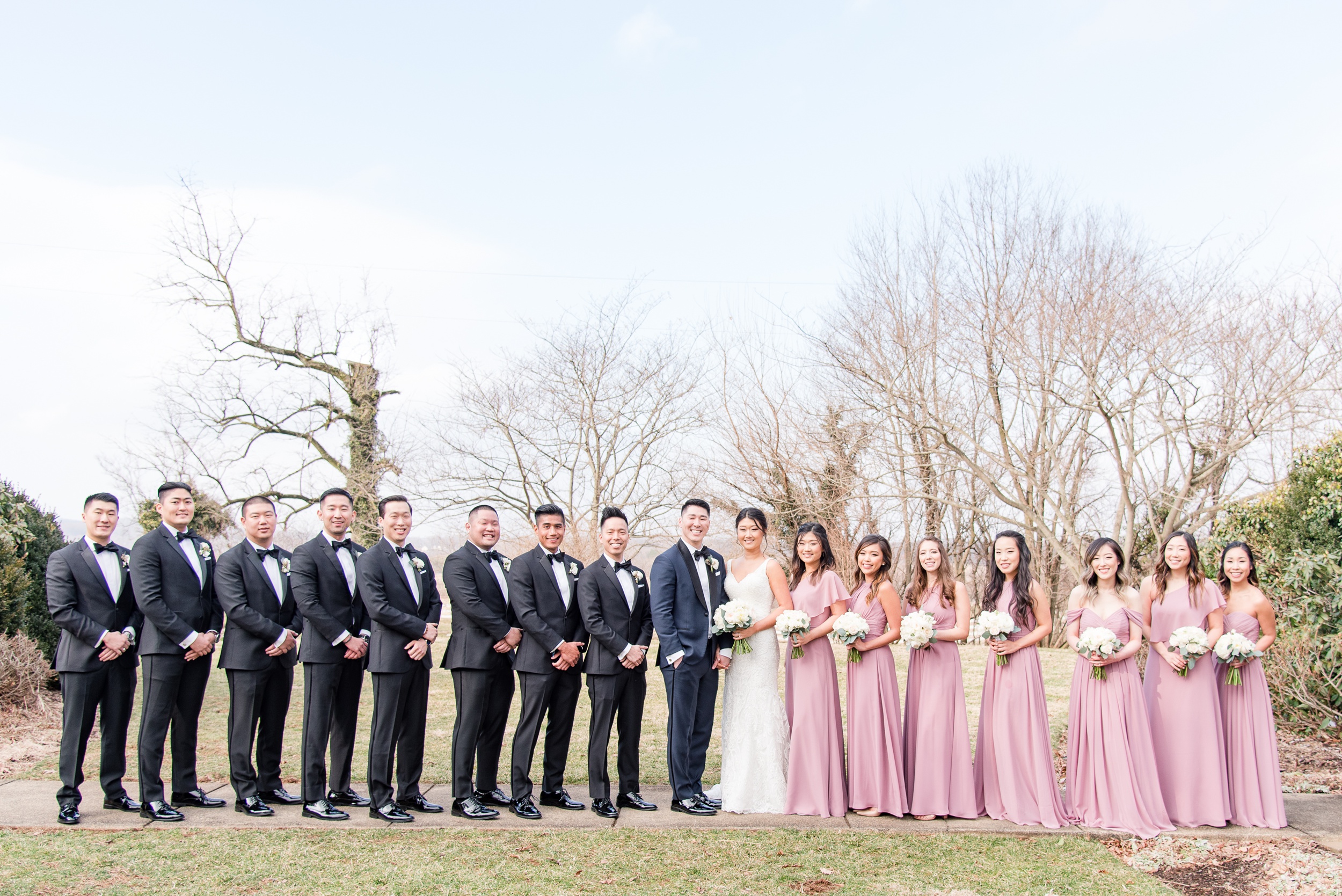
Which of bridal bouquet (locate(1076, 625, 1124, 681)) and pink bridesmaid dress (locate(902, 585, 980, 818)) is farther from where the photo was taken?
pink bridesmaid dress (locate(902, 585, 980, 818))

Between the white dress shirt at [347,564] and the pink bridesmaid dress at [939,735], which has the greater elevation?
the white dress shirt at [347,564]

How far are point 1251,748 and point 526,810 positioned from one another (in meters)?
4.98

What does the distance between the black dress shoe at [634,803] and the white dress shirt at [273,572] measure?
2795 millimetres

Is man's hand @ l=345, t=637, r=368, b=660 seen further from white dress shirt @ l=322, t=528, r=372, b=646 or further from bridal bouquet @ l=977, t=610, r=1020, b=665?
bridal bouquet @ l=977, t=610, r=1020, b=665

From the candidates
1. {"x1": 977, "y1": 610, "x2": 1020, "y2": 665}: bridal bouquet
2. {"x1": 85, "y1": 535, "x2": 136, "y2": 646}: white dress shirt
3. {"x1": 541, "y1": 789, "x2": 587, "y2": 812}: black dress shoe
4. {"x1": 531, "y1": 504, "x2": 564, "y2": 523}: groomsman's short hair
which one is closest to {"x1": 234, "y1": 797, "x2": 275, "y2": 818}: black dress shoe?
{"x1": 85, "y1": 535, "x2": 136, "y2": 646}: white dress shirt

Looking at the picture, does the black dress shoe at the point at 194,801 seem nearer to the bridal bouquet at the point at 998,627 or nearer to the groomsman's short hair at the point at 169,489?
the groomsman's short hair at the point at 169,489

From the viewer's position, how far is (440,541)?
24672 millimetres

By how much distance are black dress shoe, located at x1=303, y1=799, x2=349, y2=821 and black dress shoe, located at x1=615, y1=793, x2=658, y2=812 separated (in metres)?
1.87

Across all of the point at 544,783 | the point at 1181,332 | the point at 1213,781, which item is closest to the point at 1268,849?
the point at 1213,781

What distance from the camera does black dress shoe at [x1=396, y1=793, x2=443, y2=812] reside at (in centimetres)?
677

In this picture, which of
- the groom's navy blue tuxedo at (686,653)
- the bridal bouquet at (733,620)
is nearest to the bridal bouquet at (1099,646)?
the bridal bouquet at (733,620)

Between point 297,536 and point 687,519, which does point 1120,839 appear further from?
point 297,536

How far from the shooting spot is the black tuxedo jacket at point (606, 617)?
22.0 ft

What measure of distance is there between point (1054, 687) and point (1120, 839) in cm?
768
